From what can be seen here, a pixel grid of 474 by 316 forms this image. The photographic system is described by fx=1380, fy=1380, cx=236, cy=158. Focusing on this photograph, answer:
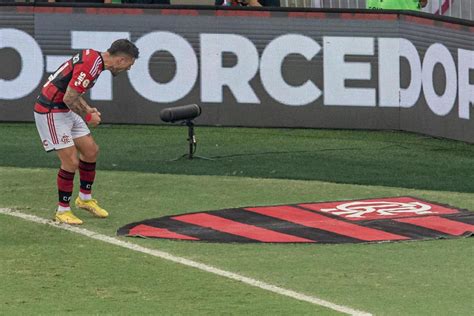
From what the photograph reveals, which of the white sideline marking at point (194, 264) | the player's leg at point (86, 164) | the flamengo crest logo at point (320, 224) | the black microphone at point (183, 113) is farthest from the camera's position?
the black microphone at point (183, 113)

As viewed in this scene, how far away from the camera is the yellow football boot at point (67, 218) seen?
12.3 meters

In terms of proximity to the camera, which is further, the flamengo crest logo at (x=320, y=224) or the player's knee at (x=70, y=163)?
the player's knee at (x=70, y=163)

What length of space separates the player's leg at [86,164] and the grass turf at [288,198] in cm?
13

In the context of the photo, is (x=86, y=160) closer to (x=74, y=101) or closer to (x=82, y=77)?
(x=74, y=101)

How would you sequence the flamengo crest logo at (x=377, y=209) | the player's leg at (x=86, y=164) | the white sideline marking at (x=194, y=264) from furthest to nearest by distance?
the flamengo crest logo at (x=377, y=209)
the player's leg at (x=86, y=164)
the white sideline marking at (x=194, y=264)

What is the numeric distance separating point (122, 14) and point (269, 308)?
1024 cm

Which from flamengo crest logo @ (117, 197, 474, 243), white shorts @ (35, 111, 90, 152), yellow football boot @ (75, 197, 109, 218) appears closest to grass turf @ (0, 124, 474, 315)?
yellow football boot @ (75, 197, 109, 218)

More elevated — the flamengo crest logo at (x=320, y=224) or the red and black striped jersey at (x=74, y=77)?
the red and black striped jersey at (x=74, y=77)

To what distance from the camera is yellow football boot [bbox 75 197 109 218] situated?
12594 mm

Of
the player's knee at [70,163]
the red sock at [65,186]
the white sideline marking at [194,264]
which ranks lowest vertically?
the white sideline marking at [194,264]

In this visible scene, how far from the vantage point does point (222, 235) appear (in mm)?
11711

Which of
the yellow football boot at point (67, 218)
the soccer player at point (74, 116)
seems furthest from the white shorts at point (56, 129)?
the yellow football boot at point (67, 218)

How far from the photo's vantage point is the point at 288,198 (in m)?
13.6

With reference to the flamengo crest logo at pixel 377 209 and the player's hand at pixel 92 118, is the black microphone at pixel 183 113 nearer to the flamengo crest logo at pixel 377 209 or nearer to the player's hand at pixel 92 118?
the flamengo crest logo at pixel 377 209
